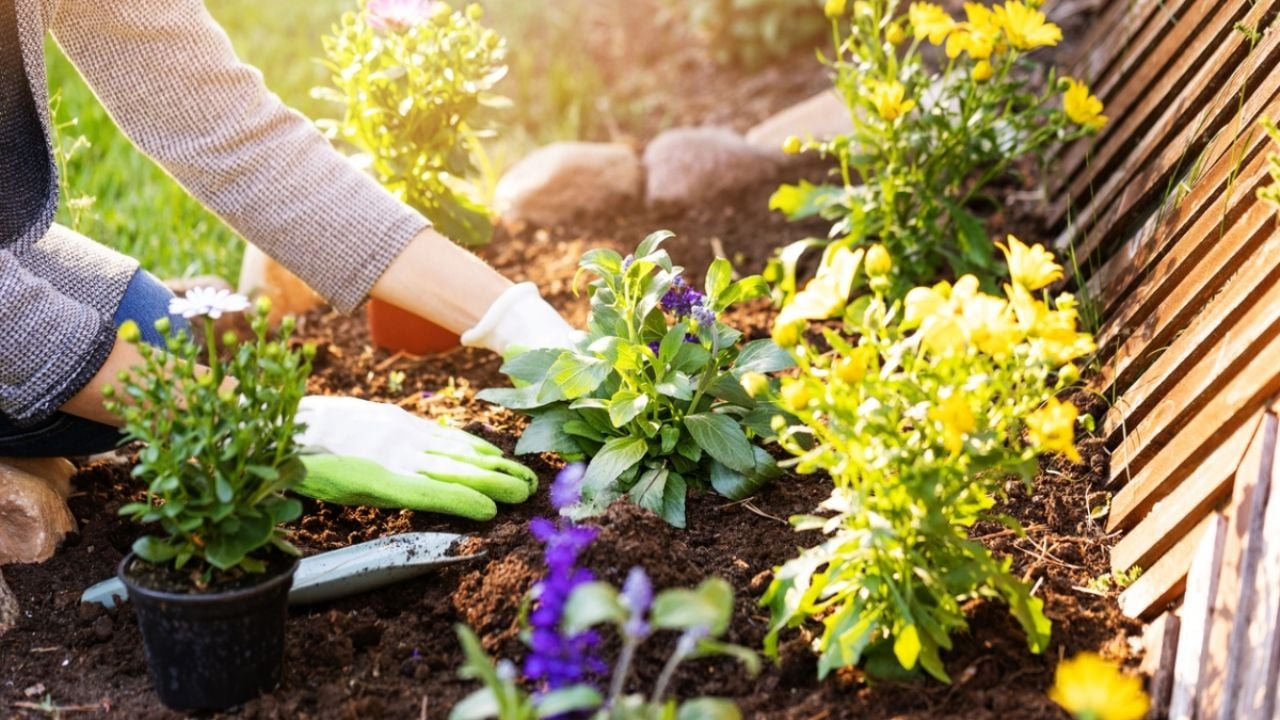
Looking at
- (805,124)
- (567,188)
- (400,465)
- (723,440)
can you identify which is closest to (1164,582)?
(723,440)

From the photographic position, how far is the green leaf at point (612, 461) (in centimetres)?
189

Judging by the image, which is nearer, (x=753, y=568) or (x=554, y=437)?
(x=753, y=568)

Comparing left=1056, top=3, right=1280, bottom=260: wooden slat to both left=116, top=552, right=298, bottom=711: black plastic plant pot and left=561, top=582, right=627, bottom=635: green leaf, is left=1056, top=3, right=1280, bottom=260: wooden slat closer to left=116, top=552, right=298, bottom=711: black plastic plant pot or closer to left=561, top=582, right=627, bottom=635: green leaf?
left=561, top=582, right=627, bottom=635: green leaf

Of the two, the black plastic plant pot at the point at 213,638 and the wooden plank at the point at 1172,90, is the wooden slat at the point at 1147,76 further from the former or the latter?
the black plastic plant pot at the point at 213,638

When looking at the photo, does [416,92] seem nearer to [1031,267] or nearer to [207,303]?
[207,303]

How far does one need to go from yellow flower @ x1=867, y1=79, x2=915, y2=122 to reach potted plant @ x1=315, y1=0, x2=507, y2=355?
2.31ft

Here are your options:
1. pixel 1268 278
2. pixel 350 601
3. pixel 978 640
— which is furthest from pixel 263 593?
pixel 1268 278

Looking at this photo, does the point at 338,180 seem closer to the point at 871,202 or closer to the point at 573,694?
the point at 871,202

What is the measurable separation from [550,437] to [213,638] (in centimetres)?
66

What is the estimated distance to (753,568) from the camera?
1.80 meters

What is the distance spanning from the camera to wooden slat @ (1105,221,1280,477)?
1652 mm

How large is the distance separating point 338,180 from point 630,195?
1.20 m

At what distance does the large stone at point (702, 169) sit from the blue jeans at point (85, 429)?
4.58 ft

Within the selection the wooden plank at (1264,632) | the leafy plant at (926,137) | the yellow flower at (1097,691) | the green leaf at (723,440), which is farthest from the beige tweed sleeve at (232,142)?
the wooden plank at (1264,632)
